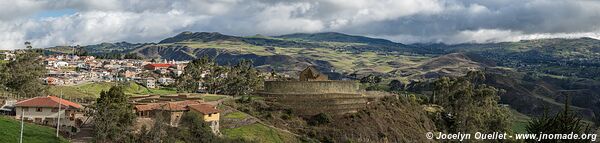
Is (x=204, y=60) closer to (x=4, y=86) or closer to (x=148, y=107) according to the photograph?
(x=4, y=86)

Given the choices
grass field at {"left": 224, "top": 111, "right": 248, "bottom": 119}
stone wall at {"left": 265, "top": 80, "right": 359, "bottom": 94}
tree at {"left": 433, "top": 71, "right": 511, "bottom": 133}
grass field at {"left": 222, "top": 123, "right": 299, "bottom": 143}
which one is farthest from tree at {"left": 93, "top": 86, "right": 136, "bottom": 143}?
tree at {"left": 433, "top": 71, "right": 511, "bottom": 133}

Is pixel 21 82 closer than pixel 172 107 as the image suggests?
No

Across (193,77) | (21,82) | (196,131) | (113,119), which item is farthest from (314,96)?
(21,82)

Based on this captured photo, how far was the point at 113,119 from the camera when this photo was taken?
49406 mm

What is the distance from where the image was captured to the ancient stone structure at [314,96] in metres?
74.5

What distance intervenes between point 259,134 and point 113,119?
18247mm

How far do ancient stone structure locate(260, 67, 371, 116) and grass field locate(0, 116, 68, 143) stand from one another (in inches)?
1250

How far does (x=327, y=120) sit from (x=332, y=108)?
3.21 m

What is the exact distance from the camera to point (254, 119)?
67.4 meters

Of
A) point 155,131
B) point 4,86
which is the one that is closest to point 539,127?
point 155,131

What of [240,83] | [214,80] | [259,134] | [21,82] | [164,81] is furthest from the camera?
[164,81]

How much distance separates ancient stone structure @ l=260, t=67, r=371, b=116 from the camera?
74.5 metres

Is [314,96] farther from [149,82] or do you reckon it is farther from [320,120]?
[149,82]

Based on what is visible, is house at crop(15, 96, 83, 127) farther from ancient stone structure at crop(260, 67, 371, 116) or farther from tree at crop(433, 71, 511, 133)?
tree at crop(433, 71, 511, 133)
